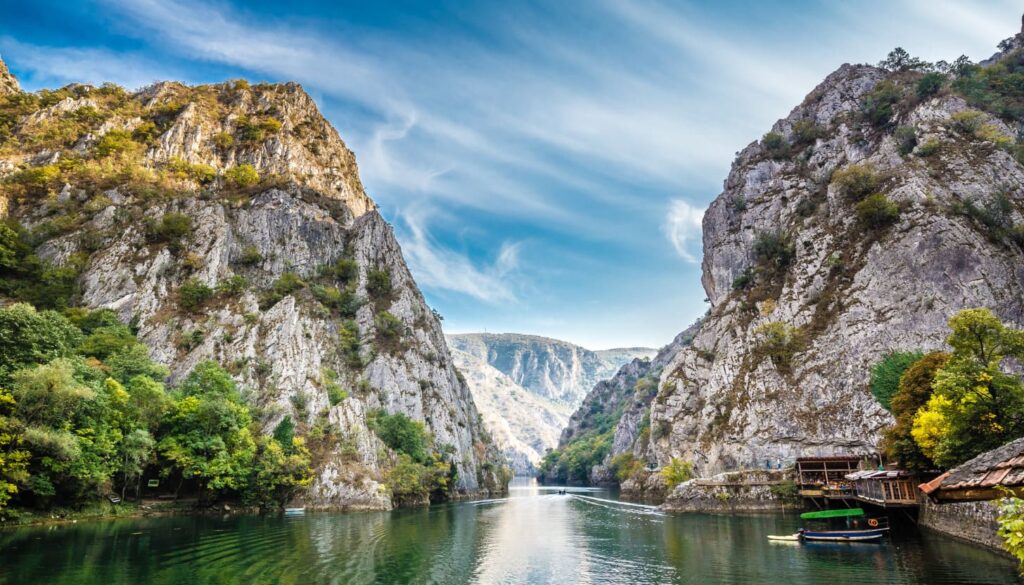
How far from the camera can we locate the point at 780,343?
7581 cm

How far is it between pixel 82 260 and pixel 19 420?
50.3 m

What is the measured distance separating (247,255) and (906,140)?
118 metres

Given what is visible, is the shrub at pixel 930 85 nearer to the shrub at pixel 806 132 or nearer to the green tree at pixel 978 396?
the shrub at pixel 806 132

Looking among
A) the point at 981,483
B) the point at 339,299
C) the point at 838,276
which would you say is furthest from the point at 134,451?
the point at 838,276

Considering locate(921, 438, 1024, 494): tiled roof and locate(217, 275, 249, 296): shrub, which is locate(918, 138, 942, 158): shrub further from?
locate(217, 275, 249, 296): shrub

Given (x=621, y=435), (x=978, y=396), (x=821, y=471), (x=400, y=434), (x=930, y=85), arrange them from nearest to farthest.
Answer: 1. (x=978, y=396)
2. (x=821, y=471)
3. (x=400, y=434)
4. (x=930, y=85)
5. (x=621, y=435)

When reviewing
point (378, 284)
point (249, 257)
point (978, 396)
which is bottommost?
point (978, 396)

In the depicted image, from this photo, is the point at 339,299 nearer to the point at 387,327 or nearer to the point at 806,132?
the point at 387,327

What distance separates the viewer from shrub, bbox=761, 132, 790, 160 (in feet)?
351

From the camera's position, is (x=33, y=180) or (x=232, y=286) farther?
(x=33, y=180)

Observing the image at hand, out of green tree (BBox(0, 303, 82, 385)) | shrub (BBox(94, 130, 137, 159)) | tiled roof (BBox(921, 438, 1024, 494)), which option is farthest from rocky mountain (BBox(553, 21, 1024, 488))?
shrub (BBox(94, 130, 137, 159))

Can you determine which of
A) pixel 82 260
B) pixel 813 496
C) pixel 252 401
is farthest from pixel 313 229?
pixel 813 496

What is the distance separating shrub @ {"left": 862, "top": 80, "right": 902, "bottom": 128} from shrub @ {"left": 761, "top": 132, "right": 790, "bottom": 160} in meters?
14.8

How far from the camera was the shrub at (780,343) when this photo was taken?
7412 cm
